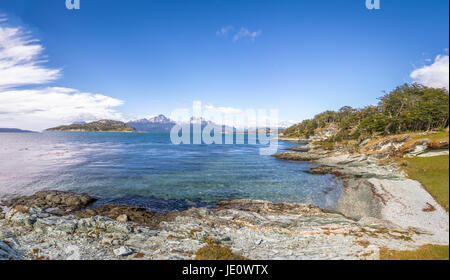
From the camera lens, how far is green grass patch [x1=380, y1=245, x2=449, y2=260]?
7.63 m

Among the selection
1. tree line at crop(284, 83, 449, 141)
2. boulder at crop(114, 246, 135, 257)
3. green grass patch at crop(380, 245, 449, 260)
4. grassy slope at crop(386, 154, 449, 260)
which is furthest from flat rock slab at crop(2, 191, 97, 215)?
tree line at crop(284, 83, 449, 141)

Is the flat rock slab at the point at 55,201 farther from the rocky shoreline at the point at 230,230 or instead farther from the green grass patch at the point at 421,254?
the green grass patch at the point at 421,254

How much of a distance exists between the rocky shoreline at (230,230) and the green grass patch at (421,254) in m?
0.49

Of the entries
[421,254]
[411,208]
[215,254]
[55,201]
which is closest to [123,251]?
[215,254]

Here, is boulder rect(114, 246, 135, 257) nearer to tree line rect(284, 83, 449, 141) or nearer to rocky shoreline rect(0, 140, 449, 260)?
rocky shoreline rect(0, 140, 449, 260)

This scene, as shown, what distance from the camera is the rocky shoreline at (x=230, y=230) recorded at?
11398mm

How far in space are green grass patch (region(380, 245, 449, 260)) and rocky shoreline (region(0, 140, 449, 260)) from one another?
0.49 metres

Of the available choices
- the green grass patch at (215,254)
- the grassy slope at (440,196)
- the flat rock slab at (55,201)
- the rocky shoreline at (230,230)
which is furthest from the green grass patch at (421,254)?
the flat rock slab at (55,201)

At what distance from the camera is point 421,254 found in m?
8.38

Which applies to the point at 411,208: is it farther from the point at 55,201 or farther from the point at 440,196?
the point at 55,201

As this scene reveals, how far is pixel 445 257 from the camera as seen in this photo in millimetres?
7293

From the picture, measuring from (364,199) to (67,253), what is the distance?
30342 mm
